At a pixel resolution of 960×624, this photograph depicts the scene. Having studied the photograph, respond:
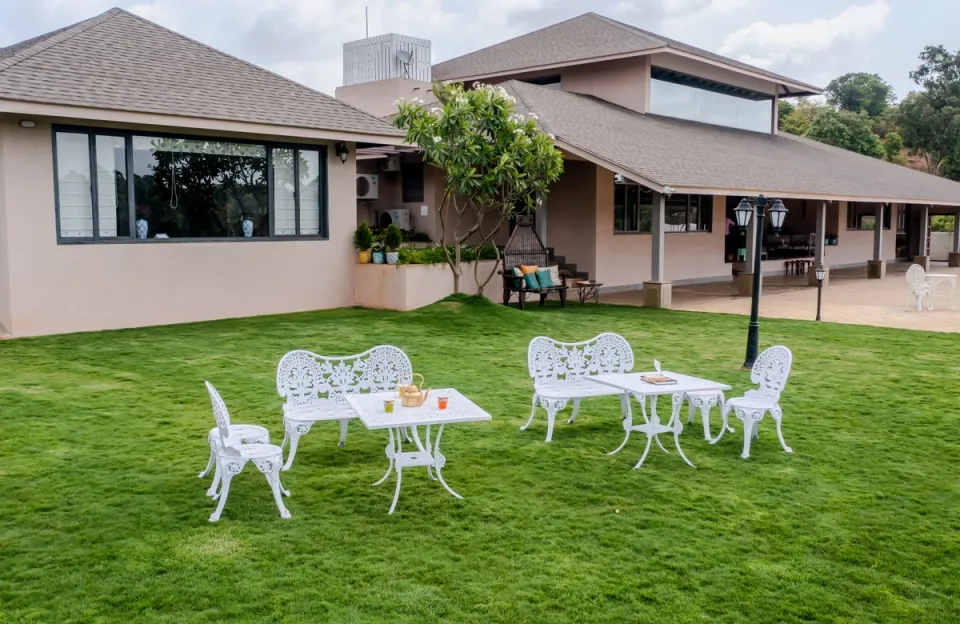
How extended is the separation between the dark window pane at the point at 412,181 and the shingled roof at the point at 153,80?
3768 millimetres

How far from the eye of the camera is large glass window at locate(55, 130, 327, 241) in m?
13.1

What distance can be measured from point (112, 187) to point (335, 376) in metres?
7.87

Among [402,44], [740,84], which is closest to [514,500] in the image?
[402,44]

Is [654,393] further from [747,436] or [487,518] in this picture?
[487,518]

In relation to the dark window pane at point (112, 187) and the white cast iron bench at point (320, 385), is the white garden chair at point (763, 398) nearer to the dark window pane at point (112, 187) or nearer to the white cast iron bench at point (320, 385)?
the white cast iron bench at point (320, 385)

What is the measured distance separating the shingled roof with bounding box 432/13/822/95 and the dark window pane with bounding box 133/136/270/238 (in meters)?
11.5

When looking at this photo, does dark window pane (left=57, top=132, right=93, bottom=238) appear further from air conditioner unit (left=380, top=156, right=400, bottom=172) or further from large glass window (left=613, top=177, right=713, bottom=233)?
large glass window (left=613, top=177, right=713, bottom=233)

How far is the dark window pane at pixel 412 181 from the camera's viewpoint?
20.4m

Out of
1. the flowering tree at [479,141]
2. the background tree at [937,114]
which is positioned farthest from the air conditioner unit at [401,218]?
the background tree at [937,114]

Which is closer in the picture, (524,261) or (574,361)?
(574,361)

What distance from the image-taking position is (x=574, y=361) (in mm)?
8234

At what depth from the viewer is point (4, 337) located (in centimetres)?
1246

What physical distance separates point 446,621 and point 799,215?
99.1 ft

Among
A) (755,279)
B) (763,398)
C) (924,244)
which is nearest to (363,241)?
(755,279)
